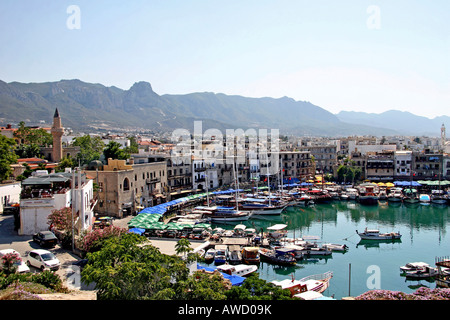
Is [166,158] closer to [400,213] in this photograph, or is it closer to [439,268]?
[400,213]

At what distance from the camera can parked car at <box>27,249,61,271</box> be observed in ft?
57.5

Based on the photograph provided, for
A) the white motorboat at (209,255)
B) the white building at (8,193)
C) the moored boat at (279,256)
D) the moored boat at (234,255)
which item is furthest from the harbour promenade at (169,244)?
the white building at (8,193)

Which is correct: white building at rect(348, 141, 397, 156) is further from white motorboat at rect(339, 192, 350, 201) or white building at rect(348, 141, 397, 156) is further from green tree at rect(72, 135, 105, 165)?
green tree at rect(72, 135, 105, 165)

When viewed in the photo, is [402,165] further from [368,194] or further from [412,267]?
[412,267]

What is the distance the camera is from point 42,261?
17.7 meters

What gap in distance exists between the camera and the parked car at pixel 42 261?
1752cm

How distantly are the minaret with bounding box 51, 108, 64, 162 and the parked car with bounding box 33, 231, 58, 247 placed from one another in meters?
29.2

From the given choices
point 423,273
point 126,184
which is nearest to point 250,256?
point 423,273

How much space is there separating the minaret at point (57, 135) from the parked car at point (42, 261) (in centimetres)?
3256

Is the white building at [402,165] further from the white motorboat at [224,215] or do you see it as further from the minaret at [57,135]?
the minaret at [57,135]

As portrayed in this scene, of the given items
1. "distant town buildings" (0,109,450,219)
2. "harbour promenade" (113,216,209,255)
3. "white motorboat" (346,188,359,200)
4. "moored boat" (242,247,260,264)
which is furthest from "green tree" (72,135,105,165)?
"white motorboat" (346,188,359,200)

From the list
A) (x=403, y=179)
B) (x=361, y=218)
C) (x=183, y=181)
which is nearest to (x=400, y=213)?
(x=361, y=218)

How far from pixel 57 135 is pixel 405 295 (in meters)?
45.8
